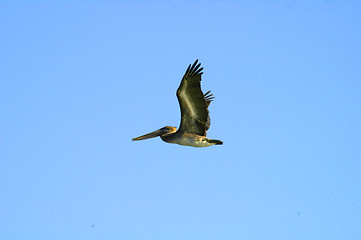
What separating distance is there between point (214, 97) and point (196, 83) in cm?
541

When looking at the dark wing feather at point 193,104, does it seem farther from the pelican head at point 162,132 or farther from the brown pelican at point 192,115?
the pelican head at point 162,132

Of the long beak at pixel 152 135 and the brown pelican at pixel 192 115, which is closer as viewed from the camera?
the brown pelican at pixel 192 115

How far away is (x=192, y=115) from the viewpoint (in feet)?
68.9

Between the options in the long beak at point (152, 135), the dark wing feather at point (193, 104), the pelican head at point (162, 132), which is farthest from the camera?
the long beak at point (152, 135)

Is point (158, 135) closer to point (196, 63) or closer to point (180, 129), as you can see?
point (180, 129)

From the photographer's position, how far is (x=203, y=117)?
21.1 meters

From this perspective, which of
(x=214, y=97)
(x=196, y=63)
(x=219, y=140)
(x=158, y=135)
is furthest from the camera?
(x=214, y=97)

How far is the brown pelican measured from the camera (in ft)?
65.1

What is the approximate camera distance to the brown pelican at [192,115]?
781 inches

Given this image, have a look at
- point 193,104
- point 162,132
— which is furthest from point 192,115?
point 162,132

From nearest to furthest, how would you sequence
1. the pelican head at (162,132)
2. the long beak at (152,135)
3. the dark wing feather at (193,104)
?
the dark wing feather at (193,104)
the pelican head at (162,132)
the long beak at (152,135)

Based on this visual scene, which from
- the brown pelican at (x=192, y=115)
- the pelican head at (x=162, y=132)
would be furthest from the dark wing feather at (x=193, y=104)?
the pelican head at (x=162, y=132)

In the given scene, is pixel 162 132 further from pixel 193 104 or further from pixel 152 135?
pixel 193 104

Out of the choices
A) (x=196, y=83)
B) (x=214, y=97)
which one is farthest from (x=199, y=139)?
Answer: (x=214, y=97)
